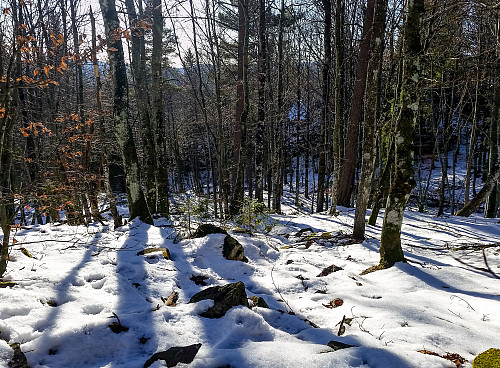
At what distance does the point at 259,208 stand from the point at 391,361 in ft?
17.6

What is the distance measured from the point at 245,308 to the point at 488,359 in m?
1.95

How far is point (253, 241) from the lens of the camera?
6.20 meters

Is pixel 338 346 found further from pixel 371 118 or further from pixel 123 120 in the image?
pixel 123 120

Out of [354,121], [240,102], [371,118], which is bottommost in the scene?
[371,118]

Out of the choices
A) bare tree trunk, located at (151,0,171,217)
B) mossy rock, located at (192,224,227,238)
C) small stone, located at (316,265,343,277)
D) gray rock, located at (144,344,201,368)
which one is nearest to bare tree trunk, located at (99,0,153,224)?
bare tree trunk, located at (151,0,171,217)

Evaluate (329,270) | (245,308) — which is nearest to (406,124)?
(329,270)

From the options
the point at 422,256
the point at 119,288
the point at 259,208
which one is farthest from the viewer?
the point at 259,208

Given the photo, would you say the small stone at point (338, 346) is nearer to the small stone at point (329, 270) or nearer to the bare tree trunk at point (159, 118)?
the small stone at point (329, 270)

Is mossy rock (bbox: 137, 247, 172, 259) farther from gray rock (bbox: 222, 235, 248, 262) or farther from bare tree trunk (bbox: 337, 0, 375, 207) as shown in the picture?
bare tree trunk (bbox: 337, 0, 375, 207)

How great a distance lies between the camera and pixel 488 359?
6.96 ft

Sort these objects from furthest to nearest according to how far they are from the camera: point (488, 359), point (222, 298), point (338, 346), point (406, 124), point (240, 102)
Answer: point (240, 102) → point (406, 124) → point (222, 298) → point (338, 346) → point (488, 359)

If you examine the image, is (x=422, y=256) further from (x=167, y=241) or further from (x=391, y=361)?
(x=167, y=241)

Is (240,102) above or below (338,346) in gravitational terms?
above

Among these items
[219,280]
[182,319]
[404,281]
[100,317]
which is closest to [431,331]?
[404,281]
